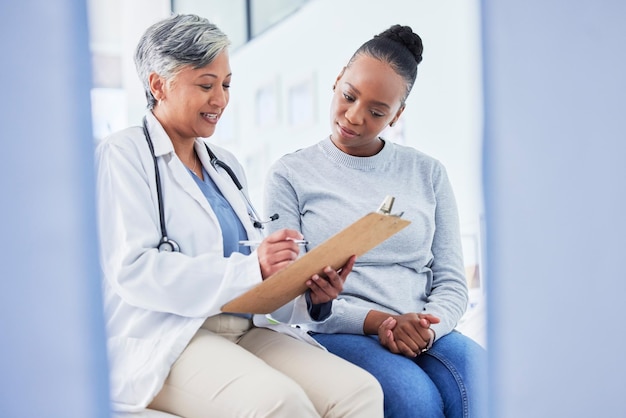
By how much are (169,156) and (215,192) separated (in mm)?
151

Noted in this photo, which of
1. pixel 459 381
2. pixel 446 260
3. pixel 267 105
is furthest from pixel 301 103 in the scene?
pixel 459 381

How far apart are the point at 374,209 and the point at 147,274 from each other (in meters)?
0.65

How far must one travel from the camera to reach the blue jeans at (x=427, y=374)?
1.63m

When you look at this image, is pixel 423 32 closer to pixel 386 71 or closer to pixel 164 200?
pixel 386 71

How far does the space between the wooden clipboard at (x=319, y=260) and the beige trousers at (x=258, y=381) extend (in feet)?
0.32

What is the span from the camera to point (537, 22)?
1655 millimetres

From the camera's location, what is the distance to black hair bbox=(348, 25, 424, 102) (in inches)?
75.6

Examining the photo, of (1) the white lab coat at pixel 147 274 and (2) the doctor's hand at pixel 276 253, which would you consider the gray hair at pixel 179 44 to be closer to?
(1) the white lab coat at pixel 147 274

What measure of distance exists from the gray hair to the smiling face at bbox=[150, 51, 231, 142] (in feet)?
0.05

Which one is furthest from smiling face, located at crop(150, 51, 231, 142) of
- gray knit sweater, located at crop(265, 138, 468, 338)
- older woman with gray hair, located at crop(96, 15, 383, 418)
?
gray knit sweater, located at crop(265, 138, 468, 338)

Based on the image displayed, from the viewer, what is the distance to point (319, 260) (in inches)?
56.5

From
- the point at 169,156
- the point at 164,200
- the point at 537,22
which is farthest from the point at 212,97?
the point at 537,22

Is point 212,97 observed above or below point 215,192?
above

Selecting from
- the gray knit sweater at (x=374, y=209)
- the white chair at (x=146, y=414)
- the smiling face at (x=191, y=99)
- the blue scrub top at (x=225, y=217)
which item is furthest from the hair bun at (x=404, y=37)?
the white chair at (x=146, y=414)
